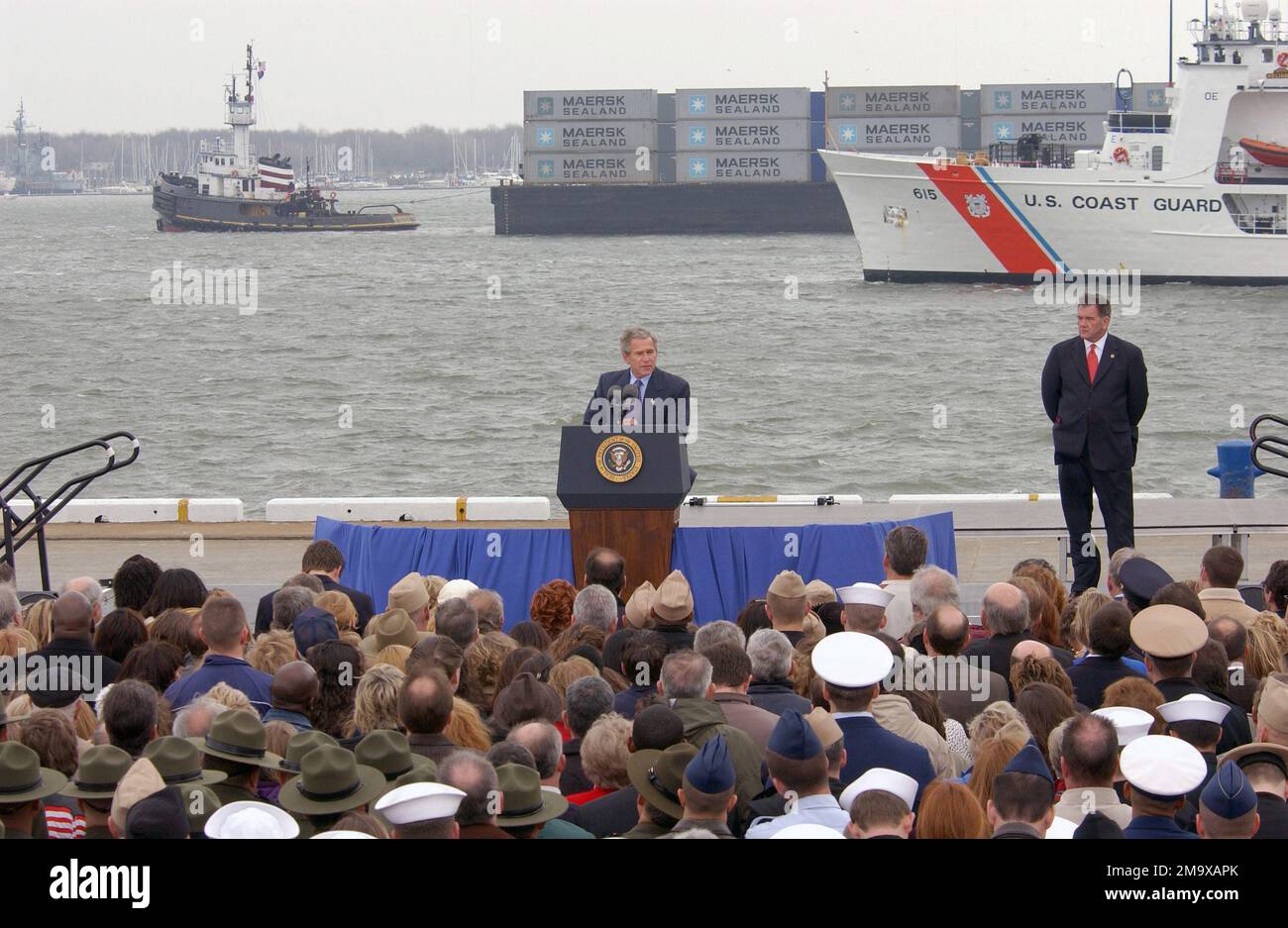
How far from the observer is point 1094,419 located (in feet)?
27.1

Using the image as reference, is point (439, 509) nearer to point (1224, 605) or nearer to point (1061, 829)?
point (1224, 605)

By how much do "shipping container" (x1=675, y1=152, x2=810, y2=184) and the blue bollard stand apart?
295ft

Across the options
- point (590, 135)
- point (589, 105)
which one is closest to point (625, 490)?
point (590, 135)

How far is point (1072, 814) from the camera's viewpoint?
156 inches

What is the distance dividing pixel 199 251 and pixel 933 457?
225ft

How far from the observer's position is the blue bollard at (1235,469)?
12125 mm

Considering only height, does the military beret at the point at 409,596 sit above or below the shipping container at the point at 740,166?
below

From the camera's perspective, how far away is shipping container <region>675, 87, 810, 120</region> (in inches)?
4060

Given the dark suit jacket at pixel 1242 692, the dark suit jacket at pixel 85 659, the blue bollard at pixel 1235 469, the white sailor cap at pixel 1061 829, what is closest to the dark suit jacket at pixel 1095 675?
the dark suit jacket at pixel 1242 692

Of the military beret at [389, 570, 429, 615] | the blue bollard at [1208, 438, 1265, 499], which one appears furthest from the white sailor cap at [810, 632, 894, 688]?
the blue bollard at [1208, 438, 1265, 499]

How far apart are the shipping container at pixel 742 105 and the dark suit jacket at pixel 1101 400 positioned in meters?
96.8

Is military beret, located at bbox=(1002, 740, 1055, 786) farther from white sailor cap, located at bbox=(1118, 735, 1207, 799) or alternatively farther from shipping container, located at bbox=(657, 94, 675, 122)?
shipping container, located at bbox=(657, 94, 675, 122)

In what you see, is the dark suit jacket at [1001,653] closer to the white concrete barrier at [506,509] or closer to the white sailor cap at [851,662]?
the white sailor cap at [851,662]
